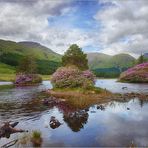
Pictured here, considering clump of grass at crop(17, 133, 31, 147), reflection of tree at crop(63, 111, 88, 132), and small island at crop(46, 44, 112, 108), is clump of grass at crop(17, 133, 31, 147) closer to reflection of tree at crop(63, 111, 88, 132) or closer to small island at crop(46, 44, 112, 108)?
reflection of tree at crop(63, 111, 88, 132)

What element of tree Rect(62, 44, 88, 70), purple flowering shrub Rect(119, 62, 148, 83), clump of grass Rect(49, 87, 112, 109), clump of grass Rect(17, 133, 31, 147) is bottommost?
clump of grass Rect(17, 133, 31, 147)

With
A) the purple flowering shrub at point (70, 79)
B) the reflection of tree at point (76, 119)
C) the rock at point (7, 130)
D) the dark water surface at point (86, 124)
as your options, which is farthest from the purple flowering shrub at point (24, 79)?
the rock at point (7, 130)

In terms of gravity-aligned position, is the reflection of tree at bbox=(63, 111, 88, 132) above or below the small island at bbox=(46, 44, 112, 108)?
below

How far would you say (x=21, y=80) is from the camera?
119 m

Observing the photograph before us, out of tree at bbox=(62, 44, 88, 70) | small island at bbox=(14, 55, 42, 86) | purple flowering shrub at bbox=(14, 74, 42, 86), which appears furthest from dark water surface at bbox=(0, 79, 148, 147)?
small island at bbox=(14, 55, 42, 86)

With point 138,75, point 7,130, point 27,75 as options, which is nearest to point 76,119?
point 7,130

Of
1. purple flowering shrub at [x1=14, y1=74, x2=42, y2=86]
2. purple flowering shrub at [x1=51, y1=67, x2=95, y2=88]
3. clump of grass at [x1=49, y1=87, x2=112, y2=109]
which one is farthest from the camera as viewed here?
purple flowering shrub at [x1=14, y1=74, x2=42, y2=86]

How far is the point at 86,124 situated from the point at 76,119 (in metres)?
2.98

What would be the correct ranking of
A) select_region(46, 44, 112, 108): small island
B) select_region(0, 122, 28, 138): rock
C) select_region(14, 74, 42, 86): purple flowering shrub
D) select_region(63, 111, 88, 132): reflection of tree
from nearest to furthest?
select_region(0, 122, 28, 138): rock → select_region(63, 111, 88, 132): reflection of tree → select_region(46, 44, 112, 108): small island → select_region(14, 74, 42, 86): purple flowering shrub

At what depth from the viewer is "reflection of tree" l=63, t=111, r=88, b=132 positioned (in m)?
33.4

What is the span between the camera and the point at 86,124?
34281 millimetres

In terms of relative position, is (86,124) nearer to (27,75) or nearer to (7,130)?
(7,130)

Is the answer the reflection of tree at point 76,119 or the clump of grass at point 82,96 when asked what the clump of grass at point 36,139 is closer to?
the reflection of tree at point 76,119

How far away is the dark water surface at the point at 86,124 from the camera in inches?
1073
